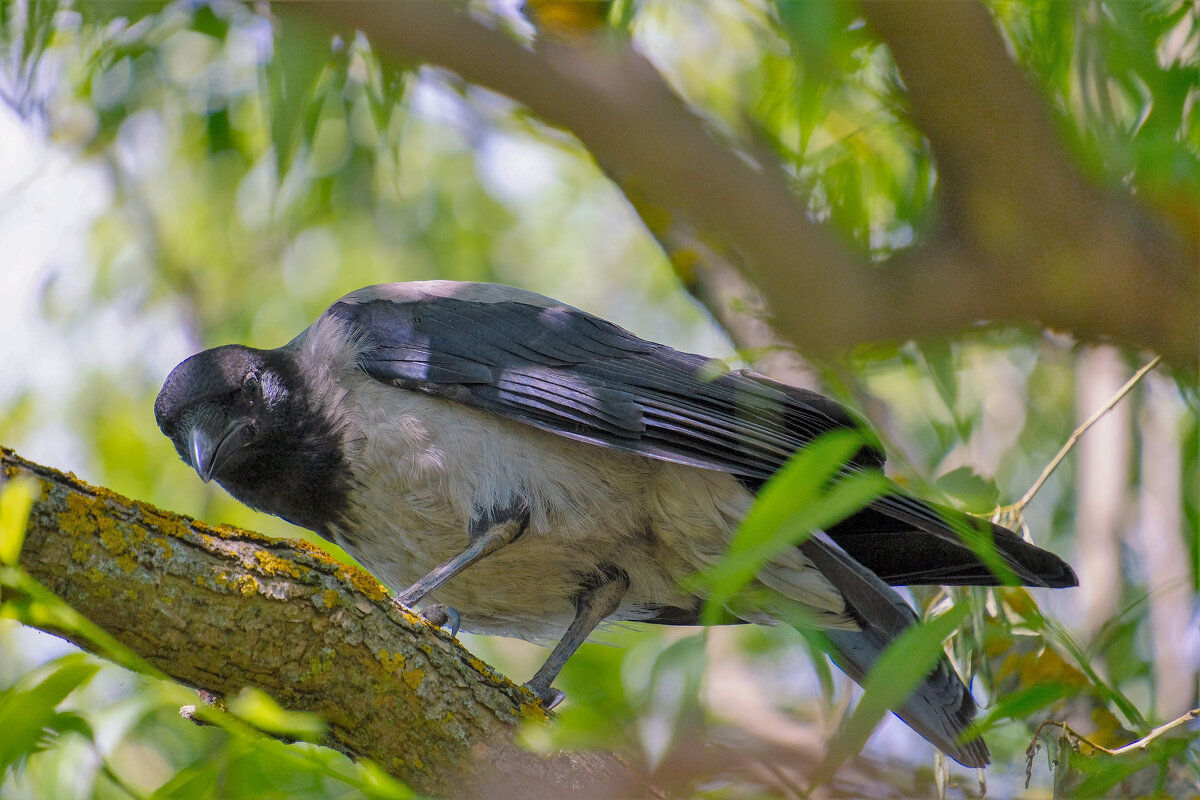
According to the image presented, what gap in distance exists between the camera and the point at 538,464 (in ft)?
10.1

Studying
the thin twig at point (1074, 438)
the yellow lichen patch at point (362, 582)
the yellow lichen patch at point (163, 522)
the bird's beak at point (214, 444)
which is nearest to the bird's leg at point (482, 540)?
the yellow lichen patch at point (362, 582)

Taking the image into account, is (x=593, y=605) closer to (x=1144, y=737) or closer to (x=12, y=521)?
(x=1144, y=737)

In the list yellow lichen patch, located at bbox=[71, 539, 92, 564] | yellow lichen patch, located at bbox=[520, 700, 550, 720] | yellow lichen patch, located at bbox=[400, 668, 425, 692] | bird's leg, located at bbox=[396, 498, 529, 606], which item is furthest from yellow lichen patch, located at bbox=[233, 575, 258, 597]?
bird's leg, located at bbox=[396, 498, 529, 606]

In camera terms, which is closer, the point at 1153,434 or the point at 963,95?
the point at 963,95

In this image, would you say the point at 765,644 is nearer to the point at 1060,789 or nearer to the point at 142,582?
the point at 1060,789

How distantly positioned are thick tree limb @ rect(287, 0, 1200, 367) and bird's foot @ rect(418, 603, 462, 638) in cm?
167

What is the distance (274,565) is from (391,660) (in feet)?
1.05

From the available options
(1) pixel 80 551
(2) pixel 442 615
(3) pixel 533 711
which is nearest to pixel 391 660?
(3) pixel 533 711

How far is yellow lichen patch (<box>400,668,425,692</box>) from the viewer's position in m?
2.32

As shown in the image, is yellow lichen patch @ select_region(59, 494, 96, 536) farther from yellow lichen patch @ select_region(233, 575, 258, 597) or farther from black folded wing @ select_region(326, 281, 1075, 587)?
black folded wing @ select_region(326, 281, 1075, 587)

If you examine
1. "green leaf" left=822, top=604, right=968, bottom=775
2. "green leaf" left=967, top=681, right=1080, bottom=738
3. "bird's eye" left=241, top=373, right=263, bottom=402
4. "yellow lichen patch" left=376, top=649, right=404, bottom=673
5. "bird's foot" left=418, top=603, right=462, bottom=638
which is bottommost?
"bird's foot" left=418, top=603, right=462, bottom=638

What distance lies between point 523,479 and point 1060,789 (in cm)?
152

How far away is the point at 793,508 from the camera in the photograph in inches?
64.8

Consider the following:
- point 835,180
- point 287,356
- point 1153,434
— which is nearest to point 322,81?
point 287,356
